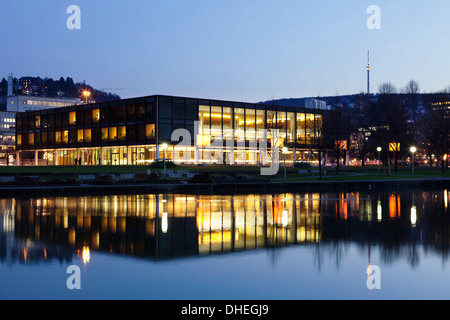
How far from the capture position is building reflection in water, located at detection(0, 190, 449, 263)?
1391 cm

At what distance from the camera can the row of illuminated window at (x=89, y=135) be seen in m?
77.6

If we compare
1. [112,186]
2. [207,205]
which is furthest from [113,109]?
[207,205]

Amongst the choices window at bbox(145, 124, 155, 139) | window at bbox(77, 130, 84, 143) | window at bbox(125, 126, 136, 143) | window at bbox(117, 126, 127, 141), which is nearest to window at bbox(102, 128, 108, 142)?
window at bbox(117, 126, 127, 141)

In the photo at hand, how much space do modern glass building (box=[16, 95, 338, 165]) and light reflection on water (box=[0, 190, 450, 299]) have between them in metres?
49.3

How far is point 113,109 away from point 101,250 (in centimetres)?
7121

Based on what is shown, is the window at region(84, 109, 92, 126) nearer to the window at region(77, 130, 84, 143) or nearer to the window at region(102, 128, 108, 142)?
the window at region(77, 130, 84, 143)

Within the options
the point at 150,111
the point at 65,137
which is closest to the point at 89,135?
the point at 65,137

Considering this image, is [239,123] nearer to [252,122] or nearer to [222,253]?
[252,122]

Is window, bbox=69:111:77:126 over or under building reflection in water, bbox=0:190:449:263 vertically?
over

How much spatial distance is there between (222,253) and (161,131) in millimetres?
62832

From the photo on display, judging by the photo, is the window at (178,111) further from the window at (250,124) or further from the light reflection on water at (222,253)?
the light reflection on water at (222,253)

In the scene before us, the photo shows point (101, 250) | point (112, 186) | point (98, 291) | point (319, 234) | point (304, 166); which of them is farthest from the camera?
point (304, 166)
